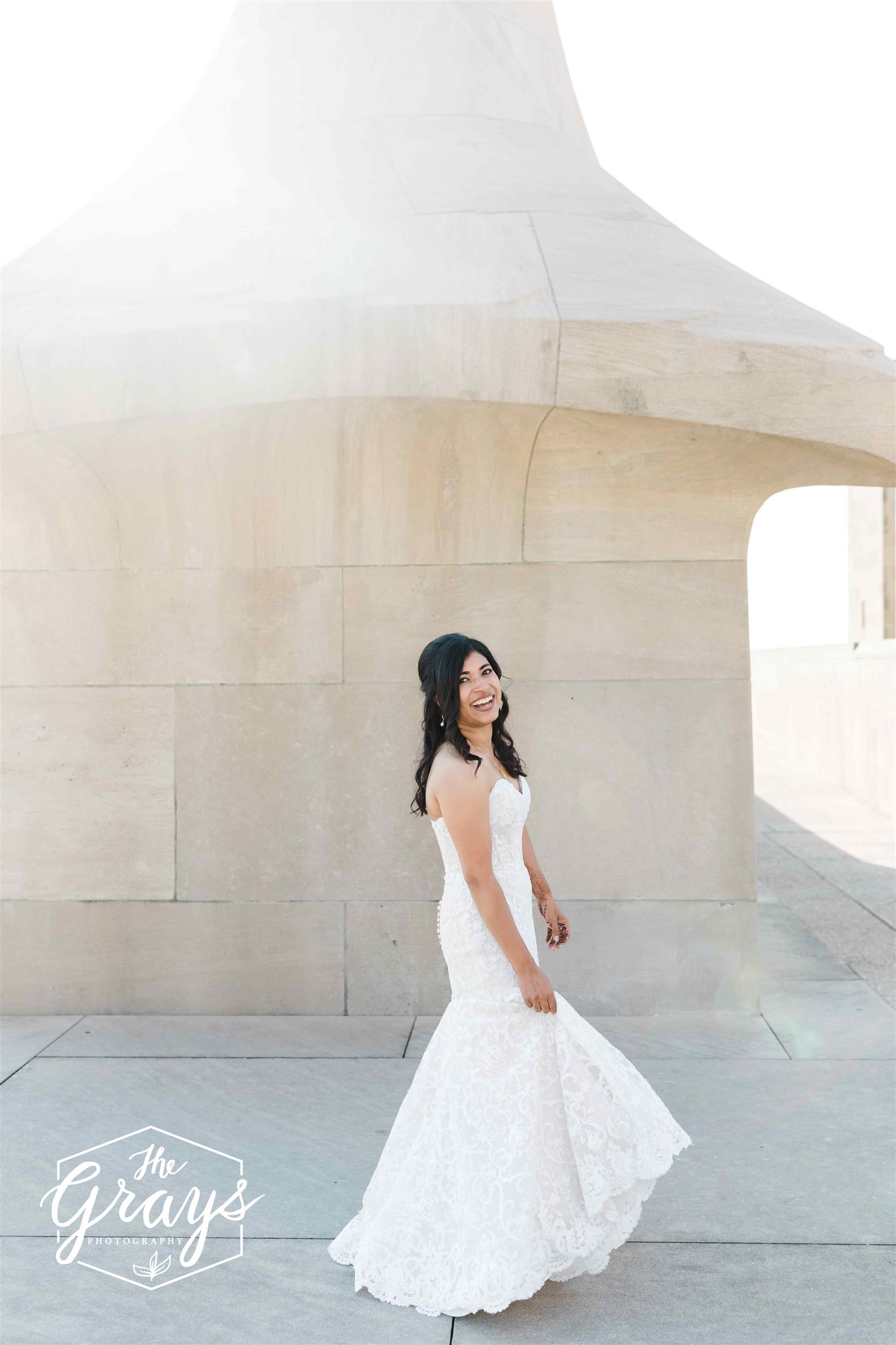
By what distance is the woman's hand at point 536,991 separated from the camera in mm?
3074

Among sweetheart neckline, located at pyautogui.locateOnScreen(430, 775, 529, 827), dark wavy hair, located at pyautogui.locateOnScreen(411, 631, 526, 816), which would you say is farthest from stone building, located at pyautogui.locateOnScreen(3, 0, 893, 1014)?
sweetheart neckline, located at pyautogui.locateOnScreen(430, 775, 529, 827)

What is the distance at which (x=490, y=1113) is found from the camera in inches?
122

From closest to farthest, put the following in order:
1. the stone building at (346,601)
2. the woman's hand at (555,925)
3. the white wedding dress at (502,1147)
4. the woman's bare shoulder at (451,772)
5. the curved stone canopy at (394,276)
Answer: the white wedding dress at (502,1147)
the woman's bare shoulder at (451,772)
the woman's hand at (555,925)
the curved stone canopy at (394,276)
the stone building at (346,601)

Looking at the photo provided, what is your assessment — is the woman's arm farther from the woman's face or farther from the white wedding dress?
the woman's face

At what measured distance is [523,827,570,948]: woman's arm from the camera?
3.60 metres

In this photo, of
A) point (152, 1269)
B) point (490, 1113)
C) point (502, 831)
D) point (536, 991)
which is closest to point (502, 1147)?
point (490, 1113)

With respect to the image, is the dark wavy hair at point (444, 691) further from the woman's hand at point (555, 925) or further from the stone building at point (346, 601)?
the stone building at point (346, 601)

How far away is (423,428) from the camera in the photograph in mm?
5164

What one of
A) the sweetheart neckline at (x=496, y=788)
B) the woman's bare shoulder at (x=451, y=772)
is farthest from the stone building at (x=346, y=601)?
the woman's bare shoulder at (x=451, y=772)

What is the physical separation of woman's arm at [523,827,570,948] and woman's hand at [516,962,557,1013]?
1.46 ft

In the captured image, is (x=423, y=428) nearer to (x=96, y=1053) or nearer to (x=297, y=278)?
(x=297, y=278)

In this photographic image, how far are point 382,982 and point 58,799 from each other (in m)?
1.93

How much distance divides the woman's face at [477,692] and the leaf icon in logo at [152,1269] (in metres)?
1.88

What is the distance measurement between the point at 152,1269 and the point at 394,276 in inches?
158
